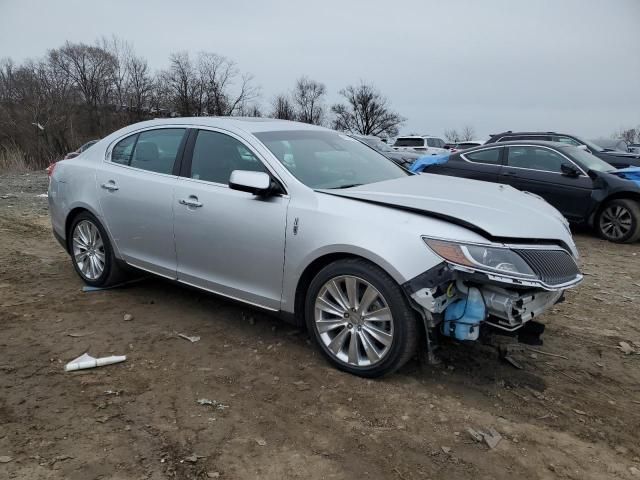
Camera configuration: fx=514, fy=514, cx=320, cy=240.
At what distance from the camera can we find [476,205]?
333cm

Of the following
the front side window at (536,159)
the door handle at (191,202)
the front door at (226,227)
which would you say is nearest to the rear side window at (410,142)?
the front side window at (536,159)

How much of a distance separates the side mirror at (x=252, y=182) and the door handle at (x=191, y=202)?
555mm

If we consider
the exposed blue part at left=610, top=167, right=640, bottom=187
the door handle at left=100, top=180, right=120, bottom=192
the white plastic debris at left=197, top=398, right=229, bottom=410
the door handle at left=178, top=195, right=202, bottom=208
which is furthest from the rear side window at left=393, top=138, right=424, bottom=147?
the white plastic debris at left=197, top=398, right=229, bottom=410

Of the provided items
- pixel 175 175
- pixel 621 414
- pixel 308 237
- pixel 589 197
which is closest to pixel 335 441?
pixel 308 237

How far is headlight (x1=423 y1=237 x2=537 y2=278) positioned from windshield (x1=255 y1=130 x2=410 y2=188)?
108 cm

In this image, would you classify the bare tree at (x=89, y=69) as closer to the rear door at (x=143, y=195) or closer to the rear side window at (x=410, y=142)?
the rear side window at (x=410, y=142)

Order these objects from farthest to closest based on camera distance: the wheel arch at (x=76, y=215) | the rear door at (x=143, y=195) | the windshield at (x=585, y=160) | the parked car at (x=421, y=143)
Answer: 1. the parked car at (x=421, y=143)
2. the windshield at (x=585, y=160)
3. the wheel arch at (x=76, y=215)
4. the rear door at (x=143, y=195)

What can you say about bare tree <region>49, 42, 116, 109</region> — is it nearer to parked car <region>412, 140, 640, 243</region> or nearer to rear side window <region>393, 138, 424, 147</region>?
rear side window <region>393, 138, 424, 147</region>

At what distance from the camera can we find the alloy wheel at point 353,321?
10.5 feet

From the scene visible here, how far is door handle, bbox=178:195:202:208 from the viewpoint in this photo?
13.1ft

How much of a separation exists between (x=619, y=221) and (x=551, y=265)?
5908mm

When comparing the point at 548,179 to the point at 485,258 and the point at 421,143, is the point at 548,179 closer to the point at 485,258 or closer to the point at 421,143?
the point at 485,258

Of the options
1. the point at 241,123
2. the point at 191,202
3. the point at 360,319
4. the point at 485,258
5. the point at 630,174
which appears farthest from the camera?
the point at 630,174

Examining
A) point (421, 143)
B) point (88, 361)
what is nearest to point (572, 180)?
point (88, 361)
